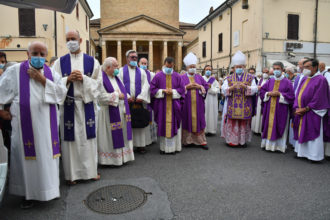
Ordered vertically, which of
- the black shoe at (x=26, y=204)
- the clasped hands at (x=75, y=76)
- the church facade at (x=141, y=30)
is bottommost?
the black shoe at (x=26, y=204)

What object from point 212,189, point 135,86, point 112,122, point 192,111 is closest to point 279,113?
point 192,111

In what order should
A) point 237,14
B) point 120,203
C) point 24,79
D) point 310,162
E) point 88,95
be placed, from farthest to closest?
point 237,14
point 310,162
point 88,95
point 120,203
point 24,79

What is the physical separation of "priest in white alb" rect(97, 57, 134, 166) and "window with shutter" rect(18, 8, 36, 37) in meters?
13.8

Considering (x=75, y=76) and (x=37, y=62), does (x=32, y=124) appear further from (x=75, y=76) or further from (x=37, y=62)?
(x=75, y=76)

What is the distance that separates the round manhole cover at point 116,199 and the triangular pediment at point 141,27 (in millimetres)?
30355

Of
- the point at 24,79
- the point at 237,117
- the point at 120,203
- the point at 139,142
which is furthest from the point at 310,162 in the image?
the point at 24,79

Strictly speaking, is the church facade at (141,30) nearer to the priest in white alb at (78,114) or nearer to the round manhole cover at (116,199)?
the priest in white alb at (78,114)

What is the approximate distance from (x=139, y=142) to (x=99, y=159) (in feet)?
3.86

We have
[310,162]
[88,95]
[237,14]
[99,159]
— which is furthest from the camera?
[237,14]

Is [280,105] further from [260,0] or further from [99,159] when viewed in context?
[260,0]

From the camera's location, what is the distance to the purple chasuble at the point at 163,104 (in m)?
5.59

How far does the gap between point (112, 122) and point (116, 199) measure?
1598 millimetres

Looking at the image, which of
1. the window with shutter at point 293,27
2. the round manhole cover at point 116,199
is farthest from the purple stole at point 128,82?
the window with shutter at point 293,27

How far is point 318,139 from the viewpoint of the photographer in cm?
511
